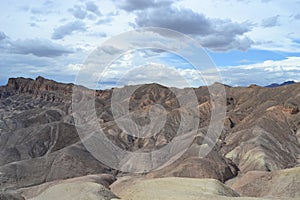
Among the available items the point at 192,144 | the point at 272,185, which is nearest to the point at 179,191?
the point at 272,185

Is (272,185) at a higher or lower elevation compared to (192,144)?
lower

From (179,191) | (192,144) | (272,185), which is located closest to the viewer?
(179,191)

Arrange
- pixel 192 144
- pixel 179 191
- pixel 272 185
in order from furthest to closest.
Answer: pixel 192 144 → pixel 272 185 → pixel 179 191

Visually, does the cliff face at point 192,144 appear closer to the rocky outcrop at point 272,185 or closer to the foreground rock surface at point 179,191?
the rocky outcrop at point 272,185

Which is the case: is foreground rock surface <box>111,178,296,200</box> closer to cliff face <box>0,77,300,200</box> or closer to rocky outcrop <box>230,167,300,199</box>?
rocky outcrop <box>230,167,300,199</box>

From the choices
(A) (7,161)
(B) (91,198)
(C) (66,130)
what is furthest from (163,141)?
(B) (91,198)

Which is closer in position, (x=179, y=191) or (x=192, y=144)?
(x=179, y=191)

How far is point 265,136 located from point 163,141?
1082 inches

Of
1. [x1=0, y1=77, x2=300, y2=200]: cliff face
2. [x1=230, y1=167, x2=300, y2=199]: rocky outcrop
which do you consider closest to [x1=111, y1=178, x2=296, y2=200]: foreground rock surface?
[x1=230, y1=167, x2=300, y2=199]: rocky outcrop

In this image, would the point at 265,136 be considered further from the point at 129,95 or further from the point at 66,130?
the point at 129,95

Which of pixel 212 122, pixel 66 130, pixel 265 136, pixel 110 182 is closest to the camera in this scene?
pixel 110 182

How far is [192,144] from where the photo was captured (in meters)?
99.8

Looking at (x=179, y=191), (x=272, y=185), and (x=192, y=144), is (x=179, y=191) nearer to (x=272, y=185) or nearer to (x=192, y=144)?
(x=272, y=185)

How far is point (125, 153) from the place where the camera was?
10912 cm
